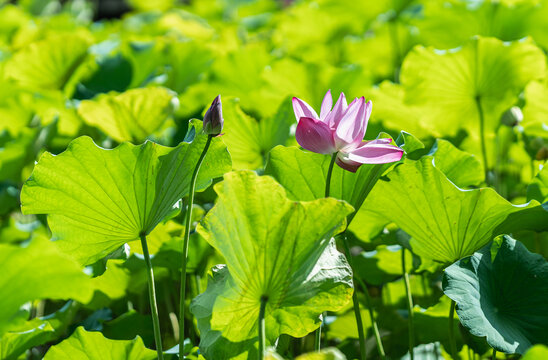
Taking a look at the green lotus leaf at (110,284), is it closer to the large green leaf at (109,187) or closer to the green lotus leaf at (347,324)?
the large green leaf at (109,187)

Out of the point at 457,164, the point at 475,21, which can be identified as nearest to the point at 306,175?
the point at 457,164

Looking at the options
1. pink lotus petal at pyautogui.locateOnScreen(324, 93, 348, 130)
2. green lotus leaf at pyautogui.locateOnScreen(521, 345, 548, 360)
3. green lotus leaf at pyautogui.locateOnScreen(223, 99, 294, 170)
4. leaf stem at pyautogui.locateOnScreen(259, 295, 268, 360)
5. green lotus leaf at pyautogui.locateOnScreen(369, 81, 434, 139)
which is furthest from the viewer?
green lotus leaf at pyautogui.locateOnScreen(369, 81, 434, 139)

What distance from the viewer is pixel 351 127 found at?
748 millimetres

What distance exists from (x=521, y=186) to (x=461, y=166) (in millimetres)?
370

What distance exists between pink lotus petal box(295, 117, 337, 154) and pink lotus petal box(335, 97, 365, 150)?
0.01 m

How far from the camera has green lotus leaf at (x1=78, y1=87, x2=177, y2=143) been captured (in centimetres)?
119

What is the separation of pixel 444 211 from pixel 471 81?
0.47m

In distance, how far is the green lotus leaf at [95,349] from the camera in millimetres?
828

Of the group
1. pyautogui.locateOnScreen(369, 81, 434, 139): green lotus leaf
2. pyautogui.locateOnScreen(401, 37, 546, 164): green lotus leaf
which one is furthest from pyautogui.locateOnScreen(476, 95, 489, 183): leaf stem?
pyautogui.locateOnScreen(369, 81, 434, 139): green lotus leaf

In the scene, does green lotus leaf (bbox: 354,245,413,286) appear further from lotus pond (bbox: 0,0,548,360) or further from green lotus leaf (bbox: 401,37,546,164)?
green lotus leaf (bbox: 401,37,546,164)

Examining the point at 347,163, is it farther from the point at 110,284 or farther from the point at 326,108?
the point at 110,284

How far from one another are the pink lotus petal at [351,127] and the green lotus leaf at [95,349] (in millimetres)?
356

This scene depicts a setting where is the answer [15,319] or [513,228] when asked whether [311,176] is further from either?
[15,319]

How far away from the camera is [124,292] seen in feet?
3.67
